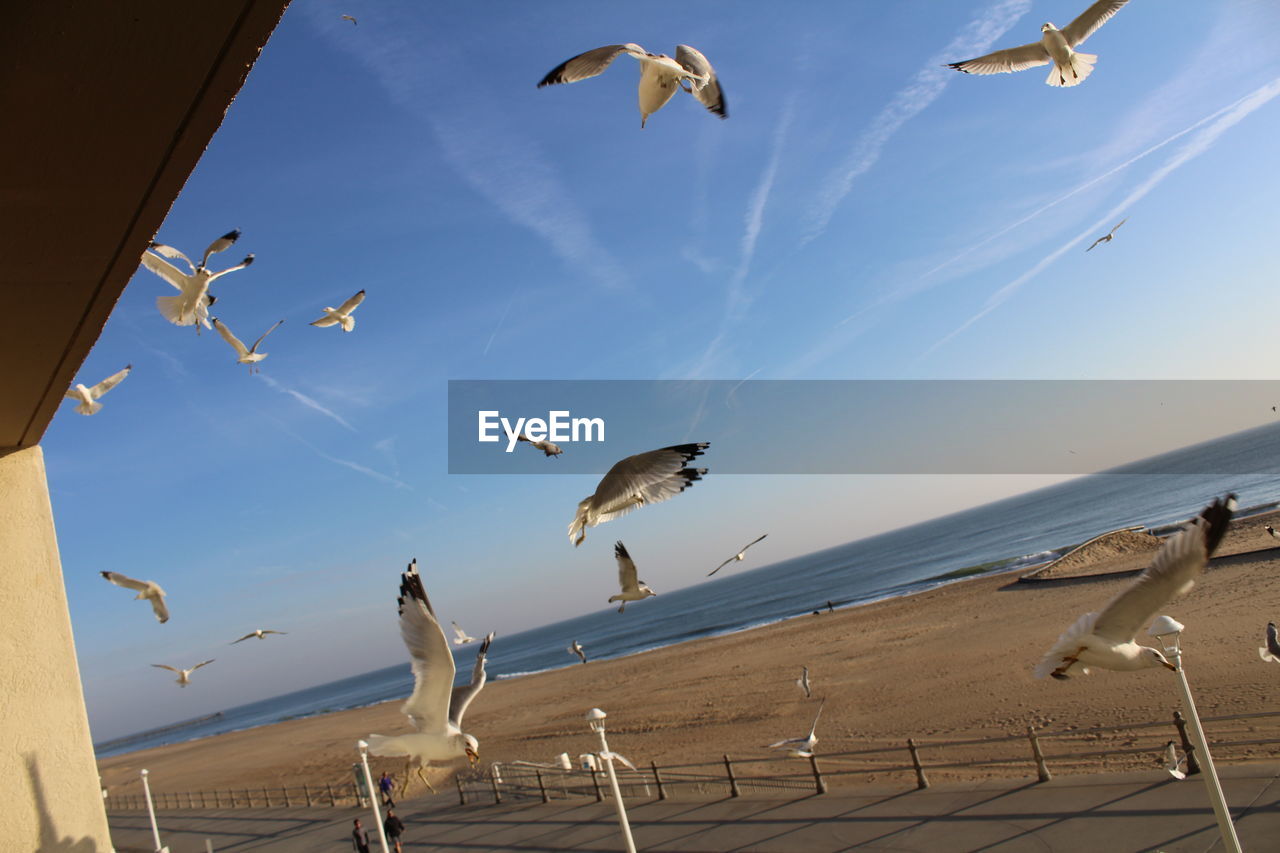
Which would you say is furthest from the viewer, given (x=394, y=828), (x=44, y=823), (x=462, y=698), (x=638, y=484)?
(x=394, y=828)

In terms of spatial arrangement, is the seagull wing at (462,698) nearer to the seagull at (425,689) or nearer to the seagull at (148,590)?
the seagull at (425,689)

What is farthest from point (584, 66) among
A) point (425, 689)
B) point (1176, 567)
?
point (1176, 567)

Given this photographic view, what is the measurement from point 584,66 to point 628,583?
5.87m

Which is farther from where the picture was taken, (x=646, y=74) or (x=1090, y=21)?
(x=1090, y=21)

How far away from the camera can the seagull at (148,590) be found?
22.6ft

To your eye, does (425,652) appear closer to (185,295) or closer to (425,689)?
(425,689)

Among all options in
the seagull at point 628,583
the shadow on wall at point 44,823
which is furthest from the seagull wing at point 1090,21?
the shadow on wall at point 44,823

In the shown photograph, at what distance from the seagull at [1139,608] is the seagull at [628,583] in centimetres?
424

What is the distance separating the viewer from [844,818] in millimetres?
9617

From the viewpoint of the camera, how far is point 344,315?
9102 mm

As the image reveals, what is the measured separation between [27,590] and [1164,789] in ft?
33.1

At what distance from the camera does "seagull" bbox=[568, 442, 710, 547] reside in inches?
264

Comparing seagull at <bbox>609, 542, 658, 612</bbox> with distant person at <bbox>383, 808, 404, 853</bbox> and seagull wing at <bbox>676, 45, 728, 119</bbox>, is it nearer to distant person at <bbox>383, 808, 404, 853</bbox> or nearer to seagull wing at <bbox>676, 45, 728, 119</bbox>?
seagull wing at <bbox>676, 45, 728, 119</bbox>

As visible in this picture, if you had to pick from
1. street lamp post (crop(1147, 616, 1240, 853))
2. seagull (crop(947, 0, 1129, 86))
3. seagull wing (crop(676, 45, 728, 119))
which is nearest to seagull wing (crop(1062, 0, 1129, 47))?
seagull (crop(947, 0, 1129, 86))
